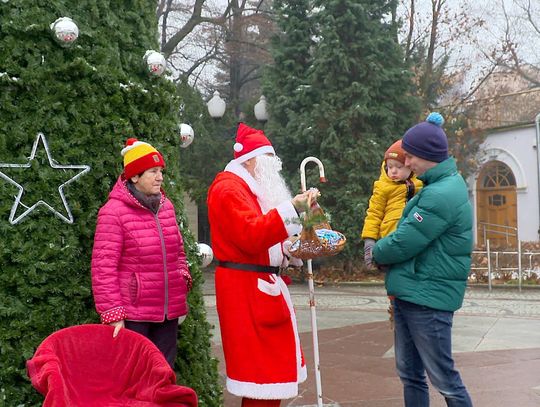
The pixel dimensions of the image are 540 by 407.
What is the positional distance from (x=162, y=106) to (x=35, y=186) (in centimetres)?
100

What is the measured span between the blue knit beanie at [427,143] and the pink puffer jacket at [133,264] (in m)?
1.41

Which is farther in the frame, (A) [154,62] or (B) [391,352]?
(B) [391,352]

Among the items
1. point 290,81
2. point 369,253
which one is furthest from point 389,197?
point 290,81

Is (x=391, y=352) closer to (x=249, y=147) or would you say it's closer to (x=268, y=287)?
(x=268, y=287)

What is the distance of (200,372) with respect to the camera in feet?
14.6

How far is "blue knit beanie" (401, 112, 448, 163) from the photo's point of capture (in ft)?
12.6

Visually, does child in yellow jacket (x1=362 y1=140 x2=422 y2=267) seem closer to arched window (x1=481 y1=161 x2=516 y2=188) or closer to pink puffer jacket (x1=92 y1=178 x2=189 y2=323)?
pink puffer jacket (x1=92 y1=178 x2=189 y2=323)

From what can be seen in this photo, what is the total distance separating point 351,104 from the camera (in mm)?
18203

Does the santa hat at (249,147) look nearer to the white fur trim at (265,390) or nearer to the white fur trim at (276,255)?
the white fur trim at (276,255)

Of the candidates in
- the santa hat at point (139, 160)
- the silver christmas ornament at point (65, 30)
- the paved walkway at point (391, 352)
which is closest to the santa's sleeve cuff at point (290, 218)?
the santa hat at point (139, 160)

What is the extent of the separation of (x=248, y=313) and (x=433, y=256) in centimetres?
104

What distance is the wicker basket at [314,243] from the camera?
3610mm

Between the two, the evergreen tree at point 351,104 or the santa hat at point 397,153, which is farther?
the evergreen tree at point 351,104

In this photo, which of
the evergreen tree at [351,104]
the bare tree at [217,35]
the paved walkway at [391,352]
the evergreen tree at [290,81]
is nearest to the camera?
the paved walkway at [391,352]
